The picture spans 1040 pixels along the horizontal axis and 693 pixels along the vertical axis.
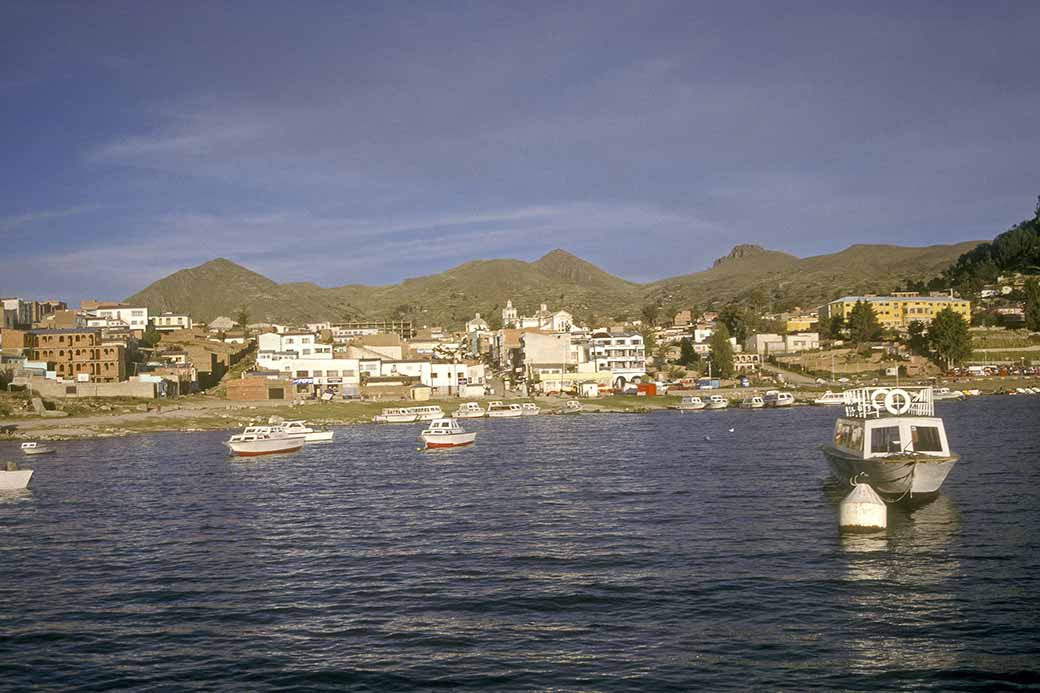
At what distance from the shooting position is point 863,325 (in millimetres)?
176500

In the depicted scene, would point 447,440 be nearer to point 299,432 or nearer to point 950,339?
point 299,432

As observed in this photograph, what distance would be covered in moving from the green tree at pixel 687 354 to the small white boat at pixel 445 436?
10269 centimetres

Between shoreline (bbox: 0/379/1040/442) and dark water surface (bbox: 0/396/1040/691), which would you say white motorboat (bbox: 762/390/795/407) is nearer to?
shoreline (bbox: 0/379/1040/442)

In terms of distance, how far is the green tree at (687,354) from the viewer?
175125 mm

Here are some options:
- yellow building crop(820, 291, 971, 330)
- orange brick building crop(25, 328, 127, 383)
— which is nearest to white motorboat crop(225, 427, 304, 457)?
orange brick building crop(25, 328, 127, 383)

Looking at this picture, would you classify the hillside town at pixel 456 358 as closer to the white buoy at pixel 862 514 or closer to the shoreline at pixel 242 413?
the shoreline at pixel 242 413

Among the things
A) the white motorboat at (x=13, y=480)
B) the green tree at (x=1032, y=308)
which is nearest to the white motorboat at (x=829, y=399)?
the green tree at (x=1032, y=308)

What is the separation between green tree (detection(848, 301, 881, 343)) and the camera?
17638 cm

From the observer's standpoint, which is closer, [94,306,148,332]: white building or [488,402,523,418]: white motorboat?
[488,402,523,418]: white motorboat

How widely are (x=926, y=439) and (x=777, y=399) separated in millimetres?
87314

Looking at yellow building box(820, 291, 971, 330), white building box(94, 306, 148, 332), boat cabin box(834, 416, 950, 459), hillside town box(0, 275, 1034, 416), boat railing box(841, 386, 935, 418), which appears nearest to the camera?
boat cabin box(834, 416, 950, 459)

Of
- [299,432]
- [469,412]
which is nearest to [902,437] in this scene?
[299,432]

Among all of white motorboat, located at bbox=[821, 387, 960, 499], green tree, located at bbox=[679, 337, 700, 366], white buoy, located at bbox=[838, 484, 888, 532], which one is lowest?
white buoy, located at bbox=[838, 484, 888, 532]

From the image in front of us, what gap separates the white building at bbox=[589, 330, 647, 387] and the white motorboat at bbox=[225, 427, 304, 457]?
91396mm
